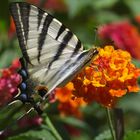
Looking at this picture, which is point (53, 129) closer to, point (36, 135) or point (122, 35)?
point (36, 135)

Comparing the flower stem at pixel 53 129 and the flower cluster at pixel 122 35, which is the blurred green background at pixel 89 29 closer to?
the flower cluster at pixel 122 35

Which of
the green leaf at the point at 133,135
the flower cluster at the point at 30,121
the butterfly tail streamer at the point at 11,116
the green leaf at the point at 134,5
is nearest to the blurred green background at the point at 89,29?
the green leaf at the point at 134,5

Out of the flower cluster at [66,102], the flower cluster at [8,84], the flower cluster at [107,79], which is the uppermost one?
the flower cluster at [107,79]

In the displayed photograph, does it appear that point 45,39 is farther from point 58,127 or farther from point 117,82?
point 58,127

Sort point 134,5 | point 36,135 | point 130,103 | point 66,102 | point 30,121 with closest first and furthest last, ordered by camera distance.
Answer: point 36,135
point 30,121
point 66,102
point 130,103
point 134,5

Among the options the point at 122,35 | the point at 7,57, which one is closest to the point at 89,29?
the point at 122,35

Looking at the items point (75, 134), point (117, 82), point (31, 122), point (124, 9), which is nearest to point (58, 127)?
point (31, 122)
